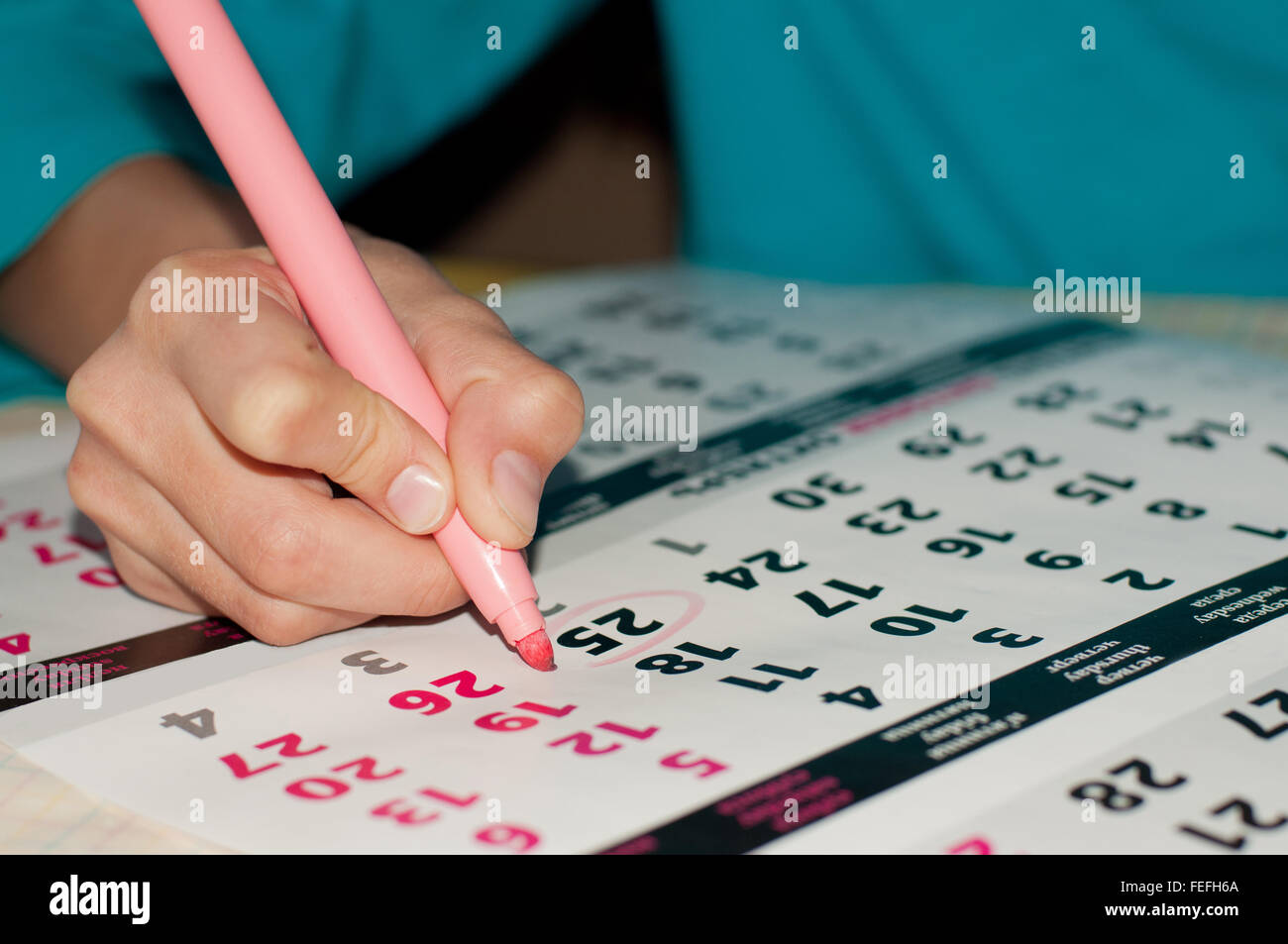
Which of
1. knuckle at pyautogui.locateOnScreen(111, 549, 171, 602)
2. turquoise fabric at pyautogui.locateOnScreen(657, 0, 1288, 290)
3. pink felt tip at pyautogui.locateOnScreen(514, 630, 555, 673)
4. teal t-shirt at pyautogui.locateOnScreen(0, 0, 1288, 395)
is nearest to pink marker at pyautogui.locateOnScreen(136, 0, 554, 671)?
pink felt tip at pyautogui.locateOnScreen(514, 630, 555, 673)

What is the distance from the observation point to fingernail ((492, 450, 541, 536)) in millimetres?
304

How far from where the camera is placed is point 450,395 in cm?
32

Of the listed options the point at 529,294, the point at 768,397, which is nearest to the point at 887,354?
the point at 768,397

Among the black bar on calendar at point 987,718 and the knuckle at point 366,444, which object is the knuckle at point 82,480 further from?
the black bar on calendar at point 987,718

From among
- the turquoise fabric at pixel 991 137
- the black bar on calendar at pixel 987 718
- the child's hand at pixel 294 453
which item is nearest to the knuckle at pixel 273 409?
the child's hand at pixel 294 453

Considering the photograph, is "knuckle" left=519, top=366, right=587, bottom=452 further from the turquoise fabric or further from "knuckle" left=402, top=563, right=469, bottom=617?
the turquoise fabric

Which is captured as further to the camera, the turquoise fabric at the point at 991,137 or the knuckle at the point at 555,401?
the turquoise fabric at the point at 991,137

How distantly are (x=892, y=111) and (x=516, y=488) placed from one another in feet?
1.50

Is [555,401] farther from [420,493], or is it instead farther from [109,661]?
[109,661]

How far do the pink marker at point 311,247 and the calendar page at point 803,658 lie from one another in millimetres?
27

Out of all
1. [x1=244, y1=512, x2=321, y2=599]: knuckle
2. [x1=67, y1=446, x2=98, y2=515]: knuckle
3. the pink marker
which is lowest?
[x1=244, y1=512, x2=321, y2=599]: knuckle

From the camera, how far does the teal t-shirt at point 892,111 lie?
603mm

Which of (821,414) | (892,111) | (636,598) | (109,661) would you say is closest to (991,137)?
(892,111)

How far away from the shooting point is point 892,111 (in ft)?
2.24
